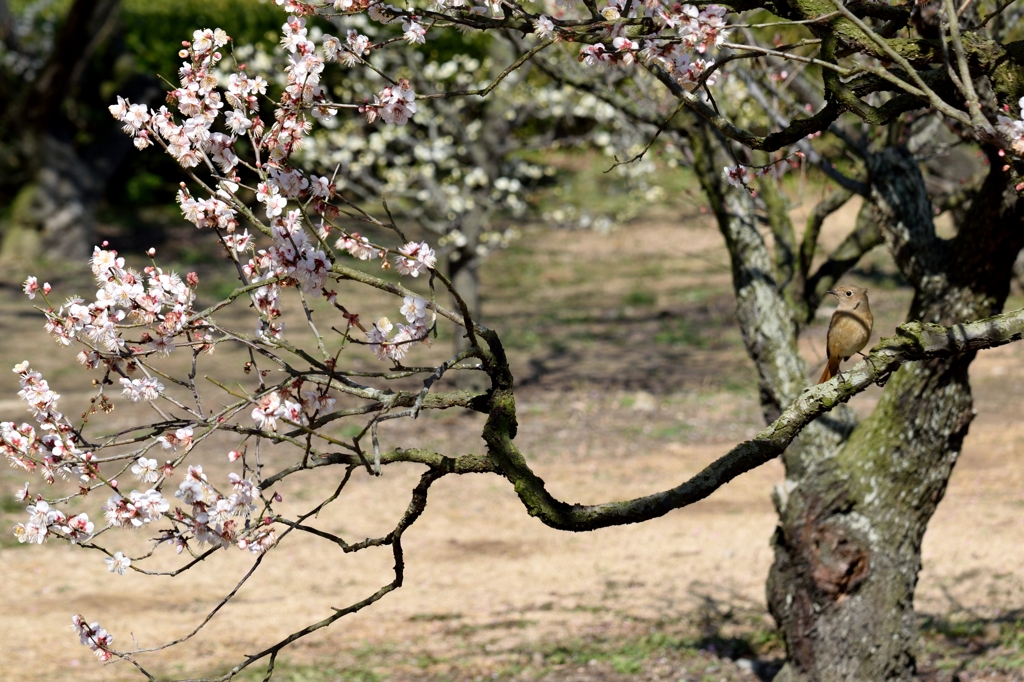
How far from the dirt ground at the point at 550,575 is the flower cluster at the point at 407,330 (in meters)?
1.49

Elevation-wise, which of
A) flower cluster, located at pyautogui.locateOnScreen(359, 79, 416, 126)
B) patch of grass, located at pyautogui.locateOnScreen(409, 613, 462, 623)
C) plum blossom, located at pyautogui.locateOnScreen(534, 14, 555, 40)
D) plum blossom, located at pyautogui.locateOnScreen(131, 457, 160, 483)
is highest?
plum blossom, located at pyautogui.locateOnScreen(534, 14, 555, 40)

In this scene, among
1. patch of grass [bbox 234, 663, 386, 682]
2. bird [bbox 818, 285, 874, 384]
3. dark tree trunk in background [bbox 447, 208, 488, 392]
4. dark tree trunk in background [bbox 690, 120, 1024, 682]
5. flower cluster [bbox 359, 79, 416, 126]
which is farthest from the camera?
dark tree trunk in background [bbox 447, 208, 488, 392]

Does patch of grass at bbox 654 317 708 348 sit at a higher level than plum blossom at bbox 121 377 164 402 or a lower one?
higher

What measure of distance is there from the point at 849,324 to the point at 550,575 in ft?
14.9

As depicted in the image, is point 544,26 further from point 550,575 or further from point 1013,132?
point 550,575

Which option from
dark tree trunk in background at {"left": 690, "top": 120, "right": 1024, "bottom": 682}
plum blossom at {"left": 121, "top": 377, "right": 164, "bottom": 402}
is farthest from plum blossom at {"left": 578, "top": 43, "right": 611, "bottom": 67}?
dark tree trunk in background at {"left": 690, "top": 120, "right": 1024, "bottom": 682}

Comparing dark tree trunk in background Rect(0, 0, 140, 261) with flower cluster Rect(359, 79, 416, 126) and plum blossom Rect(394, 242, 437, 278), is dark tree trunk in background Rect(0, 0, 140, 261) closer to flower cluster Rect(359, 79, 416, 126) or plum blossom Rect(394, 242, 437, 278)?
flower cluster Rect(359, 79, 416, 126)

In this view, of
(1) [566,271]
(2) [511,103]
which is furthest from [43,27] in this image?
(2) [511,103]

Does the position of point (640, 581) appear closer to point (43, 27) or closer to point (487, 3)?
point (487, 3)

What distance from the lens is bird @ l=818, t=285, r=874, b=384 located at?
161 inches

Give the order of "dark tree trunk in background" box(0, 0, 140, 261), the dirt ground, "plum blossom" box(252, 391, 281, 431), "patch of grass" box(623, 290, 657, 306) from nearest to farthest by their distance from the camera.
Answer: "plum blossom" box(252, 391, 281, 431) < the dirt ground < "dark tree trunk in background" box(0, 0, 140, 261) < "patch of grass" box(623, 290, 657, 306)

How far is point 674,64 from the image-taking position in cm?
Answer: 358

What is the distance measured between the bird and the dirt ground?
3.58ft

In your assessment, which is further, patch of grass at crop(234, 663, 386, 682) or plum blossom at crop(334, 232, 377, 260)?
patch of grass at crop(234, 663, 386, 682)
